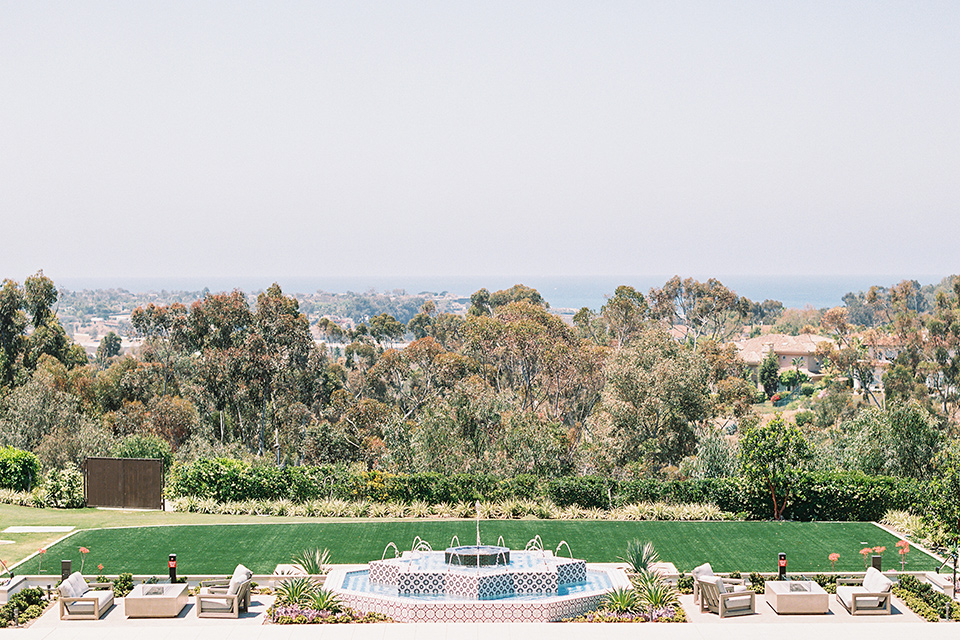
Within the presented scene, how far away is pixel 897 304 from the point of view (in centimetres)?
6569

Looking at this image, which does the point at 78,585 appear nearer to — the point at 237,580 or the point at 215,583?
the point at 215,583

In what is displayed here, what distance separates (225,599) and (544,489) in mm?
11384

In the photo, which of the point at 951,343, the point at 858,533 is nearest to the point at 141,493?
the point at 858,533

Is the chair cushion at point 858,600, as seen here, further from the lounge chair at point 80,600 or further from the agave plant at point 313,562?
the lounge chair at point 80,600

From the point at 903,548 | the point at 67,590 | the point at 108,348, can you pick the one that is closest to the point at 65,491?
the point at 67,590

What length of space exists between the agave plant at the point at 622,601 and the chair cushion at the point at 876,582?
381 cm

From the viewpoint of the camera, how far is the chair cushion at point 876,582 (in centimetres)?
1531

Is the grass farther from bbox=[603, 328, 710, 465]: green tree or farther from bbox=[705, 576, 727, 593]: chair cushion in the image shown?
bbox=[603, 328, 710, 465]: green tree

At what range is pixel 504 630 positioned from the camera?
14.4 m

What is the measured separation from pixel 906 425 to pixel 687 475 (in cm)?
677

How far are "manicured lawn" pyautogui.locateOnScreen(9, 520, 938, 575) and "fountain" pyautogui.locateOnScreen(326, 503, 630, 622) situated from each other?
333 centimetres

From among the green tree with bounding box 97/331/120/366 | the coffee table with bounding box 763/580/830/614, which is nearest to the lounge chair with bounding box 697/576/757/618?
the coffee table with bounding box 763/580/830/614

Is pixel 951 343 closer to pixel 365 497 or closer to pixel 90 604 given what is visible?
pixel 365 497

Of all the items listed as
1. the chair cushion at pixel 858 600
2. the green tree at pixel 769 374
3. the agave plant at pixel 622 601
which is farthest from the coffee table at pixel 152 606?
the green tree at pixel 769 374
